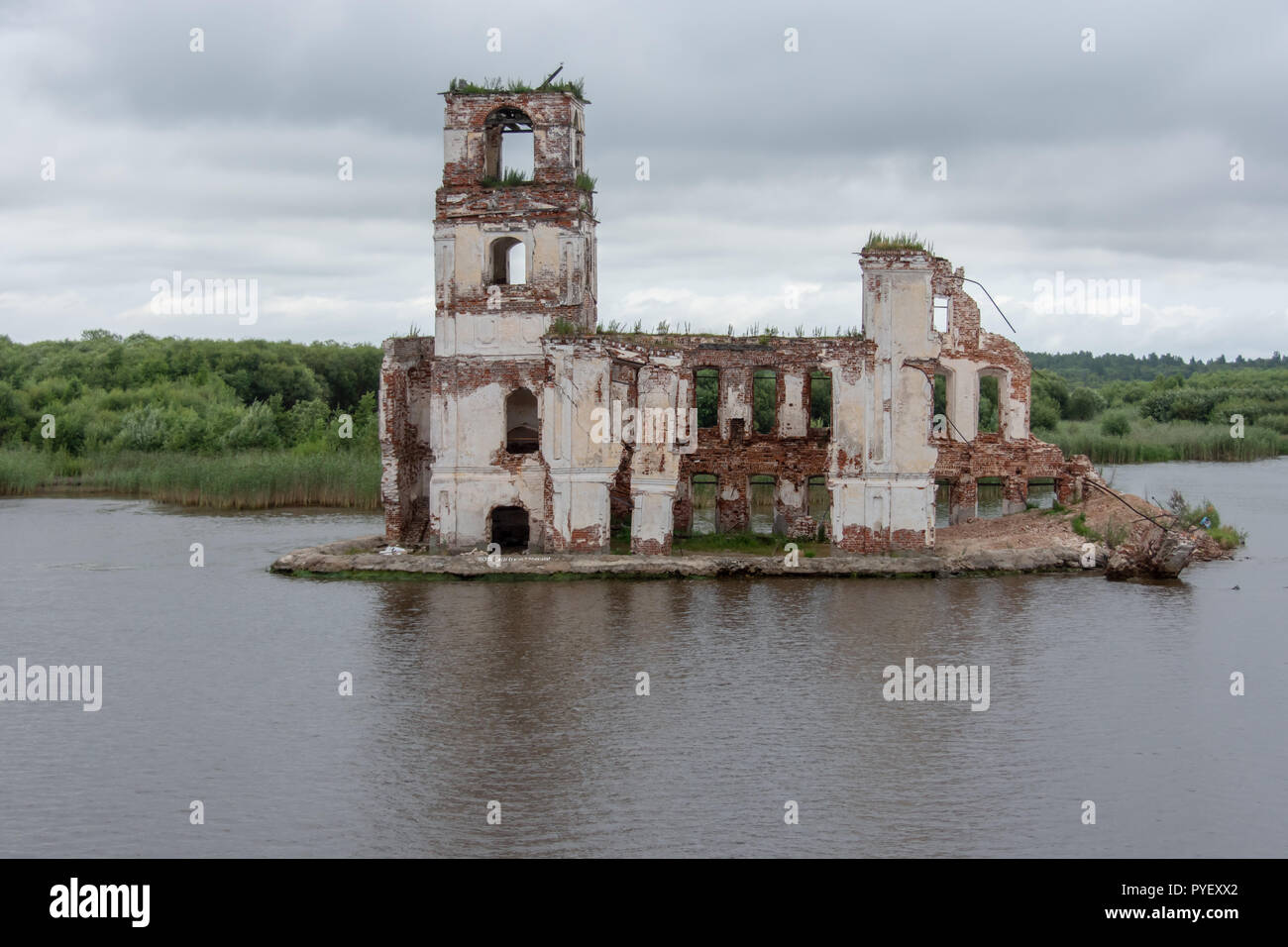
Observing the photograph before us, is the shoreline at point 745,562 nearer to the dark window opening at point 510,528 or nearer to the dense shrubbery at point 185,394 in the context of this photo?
the dark window opening at point 510,528

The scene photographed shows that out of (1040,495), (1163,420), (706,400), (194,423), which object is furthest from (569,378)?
(1163,420)

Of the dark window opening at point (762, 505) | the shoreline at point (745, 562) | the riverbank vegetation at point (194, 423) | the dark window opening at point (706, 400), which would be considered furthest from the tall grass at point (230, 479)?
the shoreline at point (745, 562)

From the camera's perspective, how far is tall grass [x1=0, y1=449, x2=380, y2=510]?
44719 millimetres

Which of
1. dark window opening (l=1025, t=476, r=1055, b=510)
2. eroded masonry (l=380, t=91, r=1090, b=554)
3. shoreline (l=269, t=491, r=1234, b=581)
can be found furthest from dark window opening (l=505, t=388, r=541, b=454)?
dark window opening (l=1025, t=476, r=1055, b=510)

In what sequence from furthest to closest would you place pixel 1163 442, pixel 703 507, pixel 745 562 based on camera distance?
pixel 1163 442
pixel 703 507
pixel 745 562

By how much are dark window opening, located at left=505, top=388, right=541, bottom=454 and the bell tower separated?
2399 millimetres

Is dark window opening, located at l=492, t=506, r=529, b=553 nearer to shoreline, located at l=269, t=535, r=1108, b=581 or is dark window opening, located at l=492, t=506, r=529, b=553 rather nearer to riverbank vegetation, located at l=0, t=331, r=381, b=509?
shoreline, located at l=269, t=535, r=1108, b=581

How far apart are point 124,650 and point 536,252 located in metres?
12.2

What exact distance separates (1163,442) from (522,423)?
3718cm

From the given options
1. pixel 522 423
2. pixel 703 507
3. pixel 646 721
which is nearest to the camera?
pixel 646 721

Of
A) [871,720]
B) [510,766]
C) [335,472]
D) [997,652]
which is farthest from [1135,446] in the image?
[510,766]

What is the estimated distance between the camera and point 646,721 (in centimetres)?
1828

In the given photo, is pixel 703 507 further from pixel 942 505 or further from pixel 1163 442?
pixel 1163 442
